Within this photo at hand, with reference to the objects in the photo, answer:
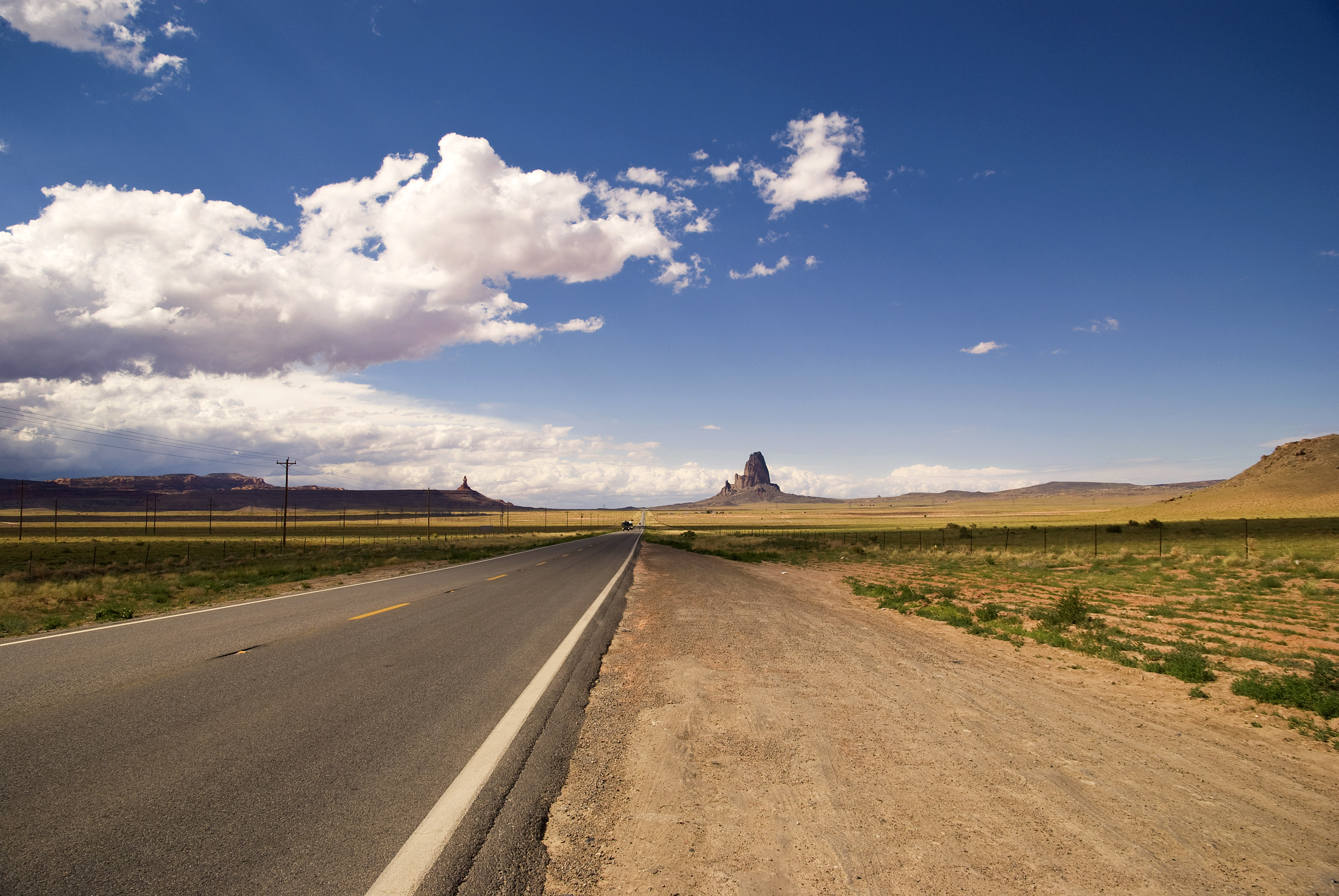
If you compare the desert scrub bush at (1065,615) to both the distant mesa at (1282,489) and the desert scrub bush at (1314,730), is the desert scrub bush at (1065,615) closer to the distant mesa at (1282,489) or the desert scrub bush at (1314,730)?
the desert scrub bush at (1314,730)

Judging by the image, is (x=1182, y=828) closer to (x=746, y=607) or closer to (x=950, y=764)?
(x=950, y=764)

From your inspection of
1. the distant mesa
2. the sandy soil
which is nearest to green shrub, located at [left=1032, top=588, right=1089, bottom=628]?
the sandy soil

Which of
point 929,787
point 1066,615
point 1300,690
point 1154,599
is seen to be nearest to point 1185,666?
point 1300,690

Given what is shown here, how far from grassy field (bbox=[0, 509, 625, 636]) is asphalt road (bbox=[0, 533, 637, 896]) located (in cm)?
582

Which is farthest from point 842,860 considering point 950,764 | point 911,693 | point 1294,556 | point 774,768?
point 1294,556

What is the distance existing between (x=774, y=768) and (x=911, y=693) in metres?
2.97

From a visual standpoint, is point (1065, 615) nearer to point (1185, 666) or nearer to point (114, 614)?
point (1185, 666)

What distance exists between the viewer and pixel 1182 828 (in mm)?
3928

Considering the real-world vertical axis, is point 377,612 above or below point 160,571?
above

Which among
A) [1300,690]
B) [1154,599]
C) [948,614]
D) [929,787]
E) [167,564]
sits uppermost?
[929,787]

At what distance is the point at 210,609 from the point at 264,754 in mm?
10803

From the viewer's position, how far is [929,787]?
14.6 feet

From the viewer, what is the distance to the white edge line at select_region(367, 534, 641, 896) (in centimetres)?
309

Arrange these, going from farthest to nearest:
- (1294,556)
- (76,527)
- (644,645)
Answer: (76,527) → (1294,556) → (644,645)
